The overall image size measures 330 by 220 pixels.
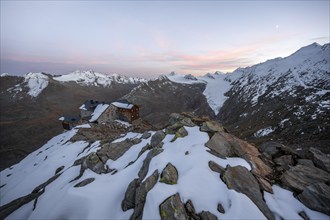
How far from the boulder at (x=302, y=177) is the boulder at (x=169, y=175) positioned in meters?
7.90

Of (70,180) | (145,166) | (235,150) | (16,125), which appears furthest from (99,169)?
(16,125)

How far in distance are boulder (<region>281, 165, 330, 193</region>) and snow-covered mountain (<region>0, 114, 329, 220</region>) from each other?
2.59 ft

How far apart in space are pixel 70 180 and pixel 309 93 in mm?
110479

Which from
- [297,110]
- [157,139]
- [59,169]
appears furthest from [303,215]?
[297,110]

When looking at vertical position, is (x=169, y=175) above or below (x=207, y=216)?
above

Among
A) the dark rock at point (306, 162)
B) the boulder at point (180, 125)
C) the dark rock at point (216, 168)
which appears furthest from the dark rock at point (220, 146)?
the dark rock at point (306, 162)

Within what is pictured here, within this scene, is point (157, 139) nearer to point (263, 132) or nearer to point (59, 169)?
point (59, 169)

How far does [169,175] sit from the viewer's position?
13.7 m

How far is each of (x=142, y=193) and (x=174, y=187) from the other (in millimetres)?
2394

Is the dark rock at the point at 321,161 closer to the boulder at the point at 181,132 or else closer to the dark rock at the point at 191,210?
the boulder at the point at 181,132

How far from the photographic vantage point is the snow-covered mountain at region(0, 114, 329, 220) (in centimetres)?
1143

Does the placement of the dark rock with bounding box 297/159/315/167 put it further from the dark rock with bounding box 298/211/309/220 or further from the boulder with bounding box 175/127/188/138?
the boulder with bounding box 175/127/188/138

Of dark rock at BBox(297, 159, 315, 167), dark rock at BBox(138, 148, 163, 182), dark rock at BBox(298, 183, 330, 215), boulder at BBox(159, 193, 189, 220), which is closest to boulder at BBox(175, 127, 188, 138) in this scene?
dark rock at BBox(138, 148, 163, 182)

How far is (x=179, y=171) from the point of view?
1434 centimetres
